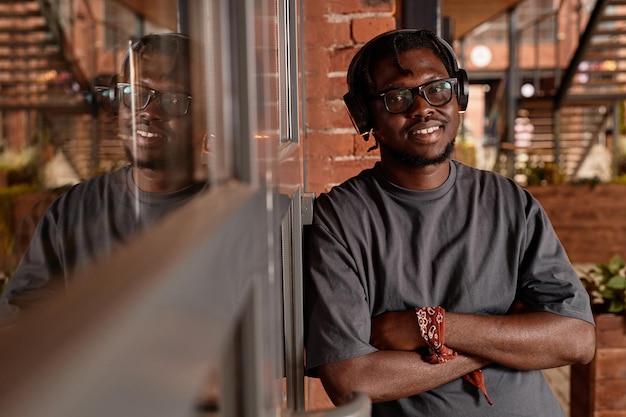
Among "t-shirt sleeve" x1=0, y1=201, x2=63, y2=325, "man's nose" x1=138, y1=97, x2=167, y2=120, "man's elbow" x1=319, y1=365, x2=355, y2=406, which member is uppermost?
"man's nose" x1=138, y1=97, x2=167, y2=120

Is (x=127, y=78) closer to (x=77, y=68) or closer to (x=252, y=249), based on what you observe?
(x=77, y=68)

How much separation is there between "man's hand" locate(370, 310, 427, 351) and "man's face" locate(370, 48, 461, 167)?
346mm

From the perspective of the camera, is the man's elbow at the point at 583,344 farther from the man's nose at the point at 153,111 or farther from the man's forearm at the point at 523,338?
the man's nose at the point at 153,111

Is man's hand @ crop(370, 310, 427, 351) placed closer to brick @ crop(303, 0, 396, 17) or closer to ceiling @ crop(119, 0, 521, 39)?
brick @ crop(303, 0, 396, 17)

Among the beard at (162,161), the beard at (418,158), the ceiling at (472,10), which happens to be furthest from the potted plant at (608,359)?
the ceiling at (472,10)

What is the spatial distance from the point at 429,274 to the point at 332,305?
224 mm

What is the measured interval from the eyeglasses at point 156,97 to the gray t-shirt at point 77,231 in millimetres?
26

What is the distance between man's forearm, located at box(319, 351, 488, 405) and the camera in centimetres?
152

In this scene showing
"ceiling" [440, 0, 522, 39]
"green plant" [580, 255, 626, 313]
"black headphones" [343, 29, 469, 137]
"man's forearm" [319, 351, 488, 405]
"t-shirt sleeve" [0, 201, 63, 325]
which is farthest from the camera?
"ceiling" [440, 0, 522, 39]

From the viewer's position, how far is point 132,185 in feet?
0.93

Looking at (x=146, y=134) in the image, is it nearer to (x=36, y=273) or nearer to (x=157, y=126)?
(x=157, y=126)

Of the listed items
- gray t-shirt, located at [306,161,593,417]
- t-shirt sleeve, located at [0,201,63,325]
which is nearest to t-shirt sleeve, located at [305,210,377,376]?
gray t-shirt, located at [306,161,593,417]

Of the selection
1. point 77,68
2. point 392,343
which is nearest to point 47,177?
point 77,68

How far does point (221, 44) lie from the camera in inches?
17.9
